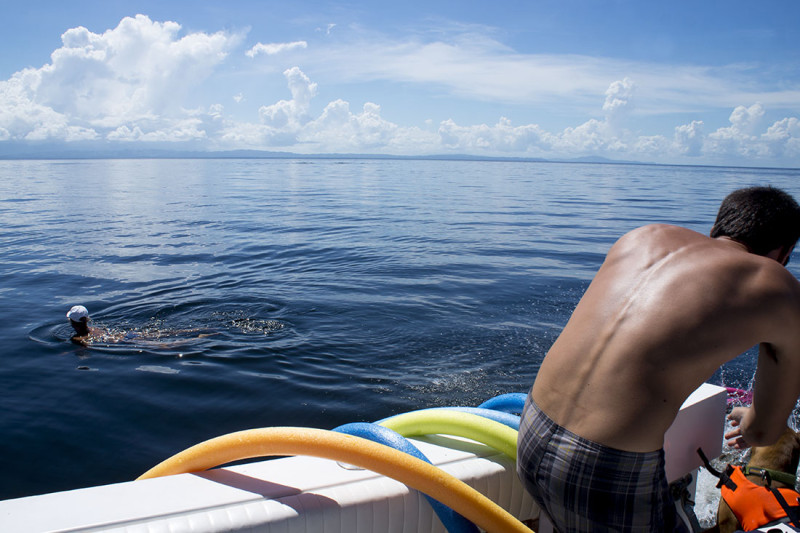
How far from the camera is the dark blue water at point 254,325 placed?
214 inches

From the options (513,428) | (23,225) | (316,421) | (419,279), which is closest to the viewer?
(513,428)

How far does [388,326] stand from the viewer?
8141 millimetres

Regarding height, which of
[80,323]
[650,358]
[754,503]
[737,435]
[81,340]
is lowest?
[81,340]

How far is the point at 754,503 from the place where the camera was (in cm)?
259

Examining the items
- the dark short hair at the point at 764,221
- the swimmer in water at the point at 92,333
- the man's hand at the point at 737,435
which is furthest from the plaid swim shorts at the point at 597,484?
the swimmer in water at the point at 92,333

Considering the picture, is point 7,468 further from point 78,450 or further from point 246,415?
point 246,415

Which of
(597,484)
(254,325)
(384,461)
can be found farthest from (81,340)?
(597,484)

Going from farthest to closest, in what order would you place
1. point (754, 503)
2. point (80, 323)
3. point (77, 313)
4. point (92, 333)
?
point (92, 333) < point (80, 323) < point (77, 313) < point (754, 503)

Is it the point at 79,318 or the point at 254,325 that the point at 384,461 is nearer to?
the point at 254,325

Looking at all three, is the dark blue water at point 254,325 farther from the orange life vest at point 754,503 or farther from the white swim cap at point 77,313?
the orange life vest at point 754,503

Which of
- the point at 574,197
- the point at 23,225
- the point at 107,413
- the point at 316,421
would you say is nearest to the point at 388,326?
the point at 316,421

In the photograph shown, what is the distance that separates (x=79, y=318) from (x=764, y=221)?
7.59 m

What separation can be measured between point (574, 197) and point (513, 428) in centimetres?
3025

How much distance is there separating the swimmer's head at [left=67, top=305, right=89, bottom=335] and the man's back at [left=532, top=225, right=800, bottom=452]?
6.97 meters
